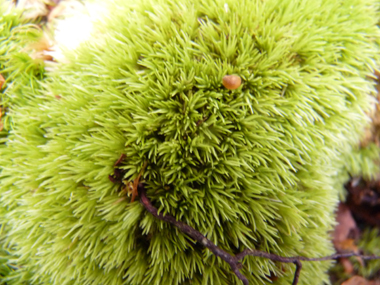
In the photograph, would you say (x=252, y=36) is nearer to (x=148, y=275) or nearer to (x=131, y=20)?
(x=131, y=20)

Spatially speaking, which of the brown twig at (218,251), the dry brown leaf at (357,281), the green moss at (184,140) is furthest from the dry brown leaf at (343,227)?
the brown twig at (218,251)

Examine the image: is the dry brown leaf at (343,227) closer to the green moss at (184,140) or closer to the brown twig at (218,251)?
the green moss at (184,140)

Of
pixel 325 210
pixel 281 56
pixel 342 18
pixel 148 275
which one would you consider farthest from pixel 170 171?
pixel 342 18

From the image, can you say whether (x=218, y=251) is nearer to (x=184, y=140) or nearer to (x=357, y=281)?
(x=184, y=140)

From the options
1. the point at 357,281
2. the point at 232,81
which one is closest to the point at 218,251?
the point at 232,81

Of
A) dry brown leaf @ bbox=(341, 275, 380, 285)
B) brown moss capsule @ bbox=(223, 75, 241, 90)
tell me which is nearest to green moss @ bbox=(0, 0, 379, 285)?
brown moss capsule @ bbox=(223, 75, 241, 90)

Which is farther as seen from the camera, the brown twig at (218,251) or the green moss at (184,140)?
the green moss at (184,140)
